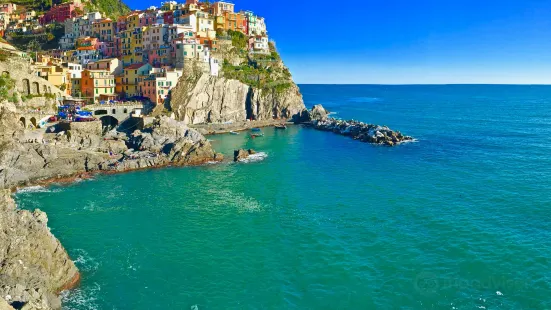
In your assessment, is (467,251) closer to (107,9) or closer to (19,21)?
(19,21)

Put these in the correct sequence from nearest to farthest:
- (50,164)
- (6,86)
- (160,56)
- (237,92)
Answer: (50,164) → (6,86) → (160,56) → (237,92)

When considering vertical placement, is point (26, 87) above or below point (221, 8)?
below

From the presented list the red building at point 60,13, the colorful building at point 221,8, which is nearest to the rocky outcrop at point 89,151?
the colorful building at point 221,8

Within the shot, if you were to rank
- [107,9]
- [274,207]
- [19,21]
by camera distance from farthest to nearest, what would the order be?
[107,9], [19,21], [274,207]

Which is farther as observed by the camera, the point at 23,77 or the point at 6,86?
the point at 23,77

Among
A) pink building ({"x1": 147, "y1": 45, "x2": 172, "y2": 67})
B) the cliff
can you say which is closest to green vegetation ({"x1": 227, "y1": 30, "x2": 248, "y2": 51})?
the cliff

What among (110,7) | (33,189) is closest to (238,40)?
(110,7)

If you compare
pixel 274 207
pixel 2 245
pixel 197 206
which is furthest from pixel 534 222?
pixel 2 245

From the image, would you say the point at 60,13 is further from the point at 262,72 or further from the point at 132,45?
the point at 262,72
